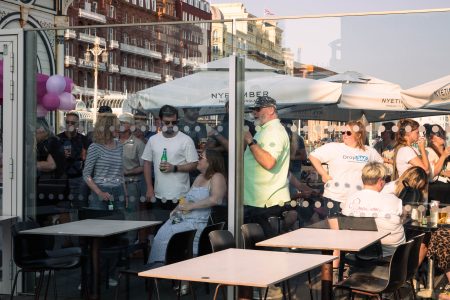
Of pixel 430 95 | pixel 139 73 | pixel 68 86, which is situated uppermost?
pixel 139 73

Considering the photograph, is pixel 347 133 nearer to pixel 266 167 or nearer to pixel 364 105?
pixel 364 105

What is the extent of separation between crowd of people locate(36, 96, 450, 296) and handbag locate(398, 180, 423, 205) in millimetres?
26

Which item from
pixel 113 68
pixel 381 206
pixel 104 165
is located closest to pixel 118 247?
pixel 104 165

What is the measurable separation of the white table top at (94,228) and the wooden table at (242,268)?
1.33m

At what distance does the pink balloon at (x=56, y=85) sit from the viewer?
805cm

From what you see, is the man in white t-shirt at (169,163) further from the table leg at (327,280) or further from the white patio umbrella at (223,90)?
the table leg at (327,280)

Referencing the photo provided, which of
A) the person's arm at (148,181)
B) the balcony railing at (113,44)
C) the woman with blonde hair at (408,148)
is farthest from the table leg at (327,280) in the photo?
the balcony railing at (113,44)

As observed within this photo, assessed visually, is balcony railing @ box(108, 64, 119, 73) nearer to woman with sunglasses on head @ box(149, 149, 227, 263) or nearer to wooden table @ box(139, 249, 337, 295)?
woman with sunglasses on head @ box(149, 149, 227, 263)

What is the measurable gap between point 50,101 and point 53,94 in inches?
2.9

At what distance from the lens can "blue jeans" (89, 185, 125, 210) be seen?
7.91 meters

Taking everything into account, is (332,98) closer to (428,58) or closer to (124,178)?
(428,58)

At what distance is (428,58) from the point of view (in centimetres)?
717

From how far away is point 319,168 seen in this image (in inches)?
288

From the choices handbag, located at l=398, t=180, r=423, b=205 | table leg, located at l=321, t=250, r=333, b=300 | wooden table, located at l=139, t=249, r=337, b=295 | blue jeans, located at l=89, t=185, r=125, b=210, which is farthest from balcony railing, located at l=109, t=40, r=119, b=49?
table leg, located at l=321, t=250, r=333, b=300
